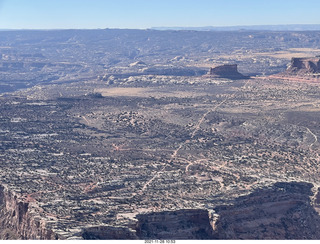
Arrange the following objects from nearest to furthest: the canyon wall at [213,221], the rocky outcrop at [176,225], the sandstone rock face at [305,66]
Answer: the canyon wall at [213,221], the rocky outcrop at [176,225], the sandstone rock face at [305,66]

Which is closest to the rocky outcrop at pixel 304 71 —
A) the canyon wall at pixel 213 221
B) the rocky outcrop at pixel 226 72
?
the rocky outcrop at pixel 226 72

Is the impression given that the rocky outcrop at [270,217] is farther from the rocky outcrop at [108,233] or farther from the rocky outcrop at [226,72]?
the rocky outcrop at [226,72]

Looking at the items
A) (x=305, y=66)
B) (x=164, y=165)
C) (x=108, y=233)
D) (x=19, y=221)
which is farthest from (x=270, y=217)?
(x=305, y=66)

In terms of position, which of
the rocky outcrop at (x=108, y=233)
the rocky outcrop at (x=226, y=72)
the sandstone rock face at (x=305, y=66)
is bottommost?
the rocky outcrop at (x=226, y=72)

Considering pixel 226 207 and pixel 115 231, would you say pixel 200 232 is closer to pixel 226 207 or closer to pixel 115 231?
pixel 226 207

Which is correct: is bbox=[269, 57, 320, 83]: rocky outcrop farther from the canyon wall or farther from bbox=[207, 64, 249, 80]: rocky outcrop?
the canyon wall

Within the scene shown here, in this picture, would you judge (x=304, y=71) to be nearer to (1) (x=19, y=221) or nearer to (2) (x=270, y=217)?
(2) (x=270, y=217)

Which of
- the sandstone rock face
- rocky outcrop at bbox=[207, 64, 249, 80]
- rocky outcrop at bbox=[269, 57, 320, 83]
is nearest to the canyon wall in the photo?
rocky outcrop at bbox=[269, 57, 320, 83]
